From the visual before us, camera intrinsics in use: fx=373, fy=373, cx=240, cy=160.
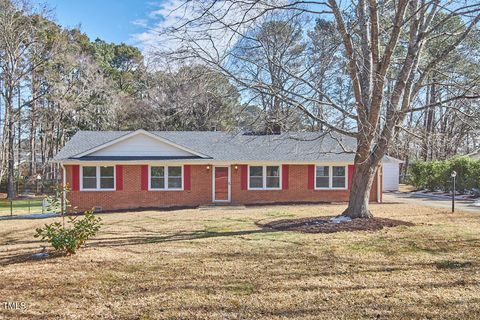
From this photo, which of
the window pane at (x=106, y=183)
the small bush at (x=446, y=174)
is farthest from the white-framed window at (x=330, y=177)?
the window pane at (x=106, y=183)

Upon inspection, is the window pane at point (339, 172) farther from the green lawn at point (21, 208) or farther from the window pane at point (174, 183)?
the green lawn at point (21, 208)

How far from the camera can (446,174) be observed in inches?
934

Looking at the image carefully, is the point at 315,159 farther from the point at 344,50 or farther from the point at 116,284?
the point at 116,284

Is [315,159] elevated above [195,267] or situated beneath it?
elevated above

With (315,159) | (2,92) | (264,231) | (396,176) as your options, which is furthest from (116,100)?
(264,231)

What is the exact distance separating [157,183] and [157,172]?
0.53 metres

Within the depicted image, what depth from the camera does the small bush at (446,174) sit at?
70.2 ft

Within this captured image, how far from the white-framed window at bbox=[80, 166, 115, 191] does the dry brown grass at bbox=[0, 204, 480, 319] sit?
7417mm

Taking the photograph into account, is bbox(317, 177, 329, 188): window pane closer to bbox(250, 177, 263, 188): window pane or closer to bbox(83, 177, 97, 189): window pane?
bbox(250, 177, 263, 188): window pane

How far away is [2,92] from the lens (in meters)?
27.8

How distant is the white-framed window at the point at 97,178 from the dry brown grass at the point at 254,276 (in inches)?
292

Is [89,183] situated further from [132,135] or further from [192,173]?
[192,173]

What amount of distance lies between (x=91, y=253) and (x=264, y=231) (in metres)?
4.49

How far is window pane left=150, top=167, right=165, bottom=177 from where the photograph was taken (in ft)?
58.3
